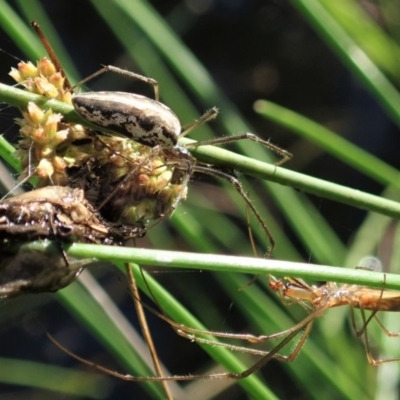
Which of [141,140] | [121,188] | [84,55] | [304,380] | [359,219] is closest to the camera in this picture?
[121,188]

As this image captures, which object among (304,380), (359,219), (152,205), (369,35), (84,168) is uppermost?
(84,168)

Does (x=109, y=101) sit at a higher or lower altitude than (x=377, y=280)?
higher

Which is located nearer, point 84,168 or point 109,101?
point 84,168

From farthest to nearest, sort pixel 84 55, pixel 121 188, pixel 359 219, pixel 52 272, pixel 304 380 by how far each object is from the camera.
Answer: pixel 84 55 < pixel 359 219 < pixel 304 380 < pixel 121 188 < pixel 52 272

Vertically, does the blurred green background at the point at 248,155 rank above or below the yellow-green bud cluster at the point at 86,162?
below

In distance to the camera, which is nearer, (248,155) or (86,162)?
(86,162)

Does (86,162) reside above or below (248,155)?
above

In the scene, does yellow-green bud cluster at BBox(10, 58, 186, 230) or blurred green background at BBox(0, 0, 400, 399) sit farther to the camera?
blurred green background at BBox(0, 0, 400, 399)

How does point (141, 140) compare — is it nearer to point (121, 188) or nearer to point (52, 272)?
point (121, 188)

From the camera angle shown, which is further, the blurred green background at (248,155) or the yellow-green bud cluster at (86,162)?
the blurred green background at (248,155)

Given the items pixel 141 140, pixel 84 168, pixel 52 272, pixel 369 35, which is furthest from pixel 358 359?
pixel 52 272

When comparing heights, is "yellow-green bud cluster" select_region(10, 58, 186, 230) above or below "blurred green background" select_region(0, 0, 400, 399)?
above
